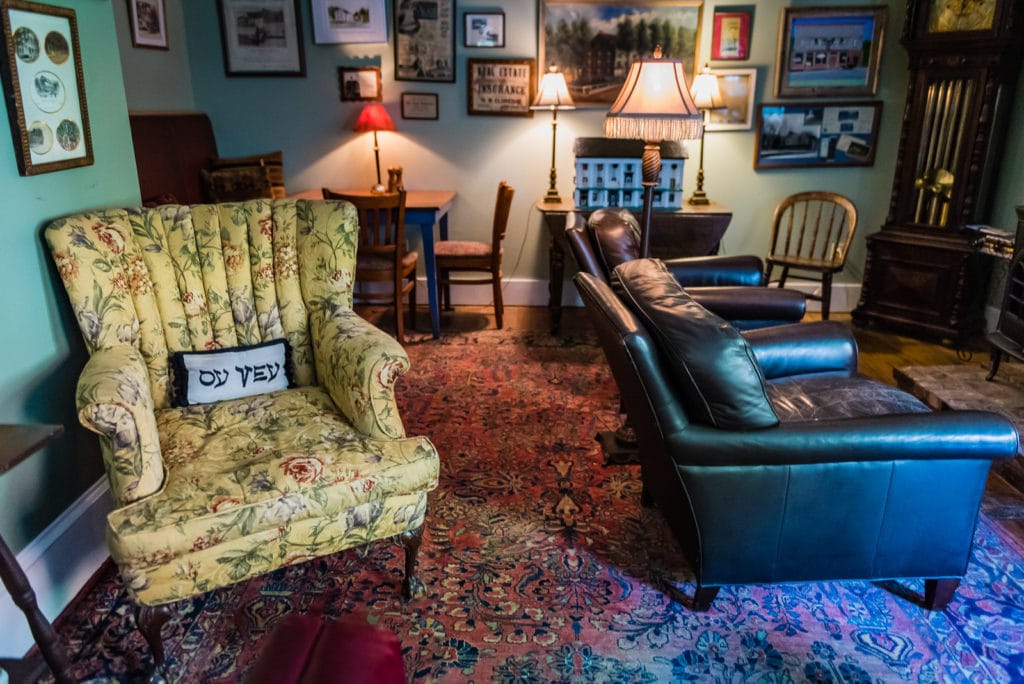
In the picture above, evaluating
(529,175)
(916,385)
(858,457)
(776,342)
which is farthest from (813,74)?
(858,457)

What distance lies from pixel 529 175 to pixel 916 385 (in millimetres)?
2548

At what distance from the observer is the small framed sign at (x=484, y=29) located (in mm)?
4246

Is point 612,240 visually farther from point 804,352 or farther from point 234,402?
point 234,402

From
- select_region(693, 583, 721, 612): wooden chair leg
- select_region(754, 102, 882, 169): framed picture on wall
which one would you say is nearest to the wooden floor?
select_region(754, 102, 882, 169): framed picture on wall

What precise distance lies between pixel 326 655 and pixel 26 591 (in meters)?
1.20

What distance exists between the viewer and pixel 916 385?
3170mm

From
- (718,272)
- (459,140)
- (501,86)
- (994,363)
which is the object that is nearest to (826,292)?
(994,363)

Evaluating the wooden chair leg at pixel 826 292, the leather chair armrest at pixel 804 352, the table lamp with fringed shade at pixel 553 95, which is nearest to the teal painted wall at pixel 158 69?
the table lamp with fringed shade at pixel 553 95

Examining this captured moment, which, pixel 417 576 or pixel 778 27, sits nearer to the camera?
pixel 417 576

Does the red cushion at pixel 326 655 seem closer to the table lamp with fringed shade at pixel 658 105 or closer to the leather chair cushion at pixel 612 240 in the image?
the table lamp with fringed shade at pixel 658 105

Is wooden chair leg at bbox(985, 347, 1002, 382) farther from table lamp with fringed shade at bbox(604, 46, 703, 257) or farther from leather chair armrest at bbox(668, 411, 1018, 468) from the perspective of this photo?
table lamp with fringed shade at bbox(604, 46, 703, 257)

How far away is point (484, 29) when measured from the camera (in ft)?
14.0

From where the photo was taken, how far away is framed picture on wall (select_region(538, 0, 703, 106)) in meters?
4.20

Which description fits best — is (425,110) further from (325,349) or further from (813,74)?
(325,349)
